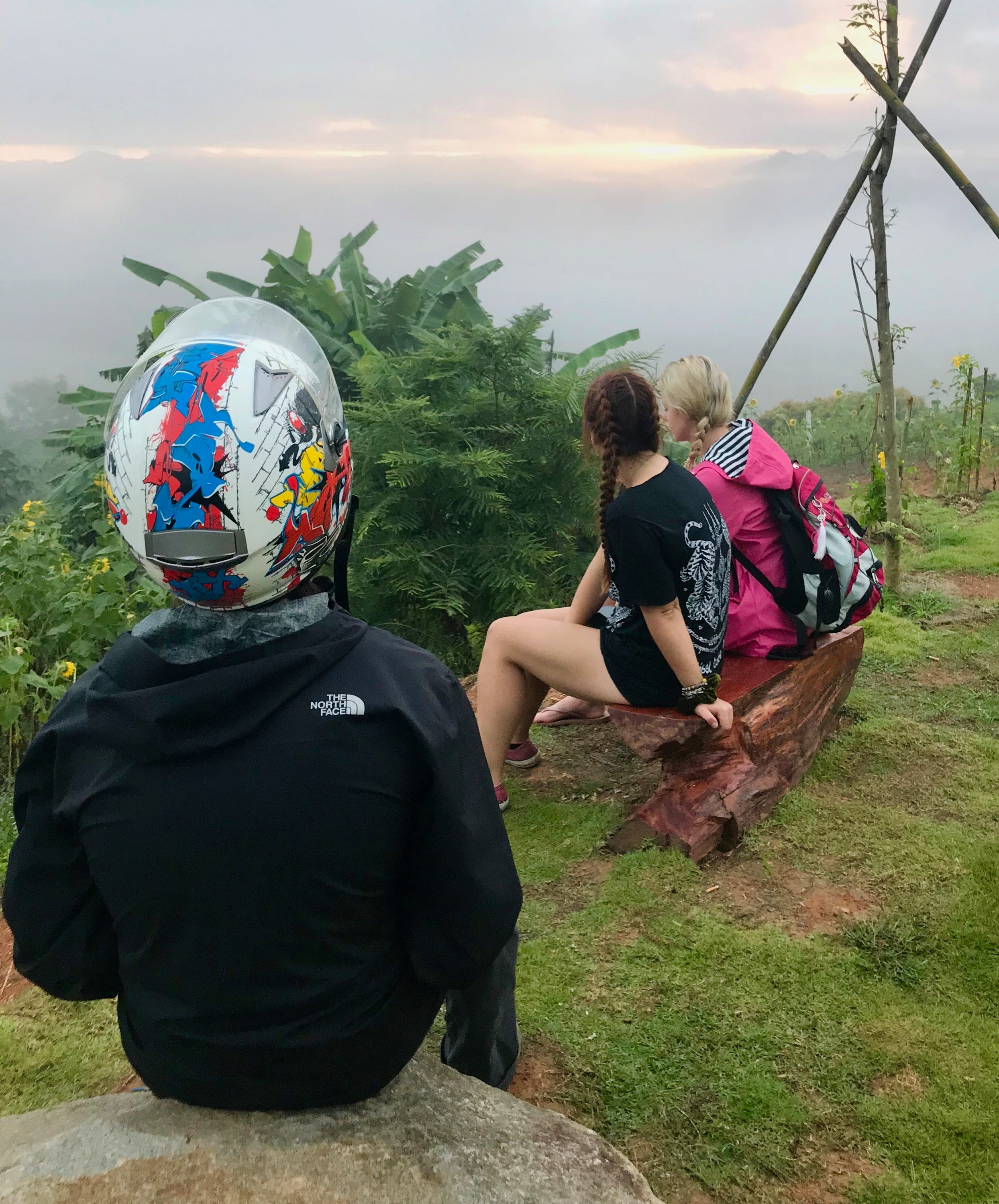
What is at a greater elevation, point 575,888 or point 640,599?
point 640,599

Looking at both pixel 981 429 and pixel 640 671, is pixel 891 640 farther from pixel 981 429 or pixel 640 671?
pixel 981 429

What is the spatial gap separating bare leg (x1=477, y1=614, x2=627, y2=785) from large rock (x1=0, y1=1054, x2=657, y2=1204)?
1974 millimetres

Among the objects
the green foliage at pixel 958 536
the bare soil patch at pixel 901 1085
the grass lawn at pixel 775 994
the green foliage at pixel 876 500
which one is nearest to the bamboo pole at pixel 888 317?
the green foliage at pixel 876 500

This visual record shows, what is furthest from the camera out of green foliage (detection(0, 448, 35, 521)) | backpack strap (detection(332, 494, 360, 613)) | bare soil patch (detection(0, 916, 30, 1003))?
green foliage (detection(0, 448, 35, 521))

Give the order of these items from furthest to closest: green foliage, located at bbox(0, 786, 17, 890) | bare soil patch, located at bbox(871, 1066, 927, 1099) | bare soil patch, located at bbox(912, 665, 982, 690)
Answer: bare soil patch, located at bbox(912, 665, 982, 690), green foliage, located at bbox(0, 786, 17, 890), bare soil patch, located at bbox(871, 1066, 927, 1099)

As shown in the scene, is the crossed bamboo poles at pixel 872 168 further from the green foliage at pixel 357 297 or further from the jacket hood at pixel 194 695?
the jacket hood at pixel 194 695

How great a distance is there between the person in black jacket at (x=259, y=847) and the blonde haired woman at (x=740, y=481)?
265 centimetres

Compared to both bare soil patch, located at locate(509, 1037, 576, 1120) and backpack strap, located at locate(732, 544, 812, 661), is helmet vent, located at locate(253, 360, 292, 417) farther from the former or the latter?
backpack strap, located at locate(732, 544, 812, 661)

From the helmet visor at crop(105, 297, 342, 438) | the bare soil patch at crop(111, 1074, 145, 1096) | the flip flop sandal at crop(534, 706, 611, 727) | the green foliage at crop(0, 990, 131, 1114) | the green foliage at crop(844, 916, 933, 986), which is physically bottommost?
the green foliage at crop(0, 990, 131, 1114)

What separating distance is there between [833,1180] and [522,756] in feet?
7.75

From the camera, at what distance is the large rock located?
1.46 metres

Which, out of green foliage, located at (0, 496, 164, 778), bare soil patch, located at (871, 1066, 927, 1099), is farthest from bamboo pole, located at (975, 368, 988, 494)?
bare soil patch, located at (871, 1066, 927, 1099)

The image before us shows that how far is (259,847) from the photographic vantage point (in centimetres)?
141

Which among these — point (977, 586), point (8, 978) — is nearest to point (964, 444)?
point (977, 586)
